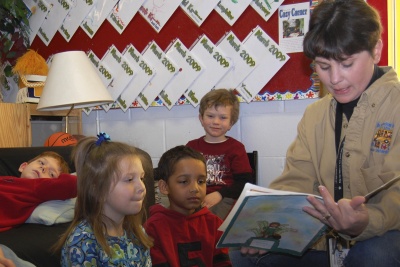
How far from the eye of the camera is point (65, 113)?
123 inches

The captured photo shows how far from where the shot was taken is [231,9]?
2.72 meters

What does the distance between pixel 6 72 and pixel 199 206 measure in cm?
212

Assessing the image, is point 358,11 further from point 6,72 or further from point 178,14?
point 6,72

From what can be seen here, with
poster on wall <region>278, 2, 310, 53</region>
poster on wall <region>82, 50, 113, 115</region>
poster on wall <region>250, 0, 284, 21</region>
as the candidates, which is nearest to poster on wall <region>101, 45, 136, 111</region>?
poster on wall <region>82, 50, 113, 115</region>

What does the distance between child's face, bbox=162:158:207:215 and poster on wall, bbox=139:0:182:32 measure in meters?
1.23

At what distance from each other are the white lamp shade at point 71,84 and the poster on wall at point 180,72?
379 millimetres

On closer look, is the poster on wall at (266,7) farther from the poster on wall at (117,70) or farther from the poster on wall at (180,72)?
the poster on wall at (117,70)

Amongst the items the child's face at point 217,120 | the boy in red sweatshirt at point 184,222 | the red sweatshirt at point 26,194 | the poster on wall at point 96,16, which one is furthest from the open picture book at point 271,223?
the poster on wall at point 96,16

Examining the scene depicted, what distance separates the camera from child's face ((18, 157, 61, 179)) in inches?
80.5

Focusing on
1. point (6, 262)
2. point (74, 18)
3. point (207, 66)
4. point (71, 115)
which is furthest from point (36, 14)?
point (6, 262)

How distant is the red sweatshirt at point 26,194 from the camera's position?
6.00ft

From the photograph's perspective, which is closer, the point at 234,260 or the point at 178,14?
the point at 234,260

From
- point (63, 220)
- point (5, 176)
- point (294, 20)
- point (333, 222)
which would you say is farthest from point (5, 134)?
point (333, 222)

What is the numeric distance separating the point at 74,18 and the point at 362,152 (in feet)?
7.99
